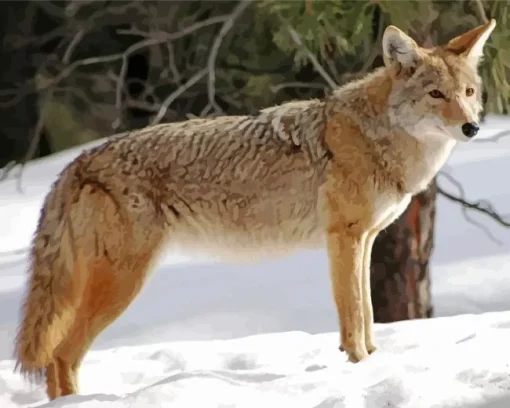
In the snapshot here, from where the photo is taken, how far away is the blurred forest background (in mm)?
2635

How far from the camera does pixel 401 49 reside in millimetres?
2076

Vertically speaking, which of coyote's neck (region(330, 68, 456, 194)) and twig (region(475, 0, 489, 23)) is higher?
twig (region(475, 0, 489, 23))

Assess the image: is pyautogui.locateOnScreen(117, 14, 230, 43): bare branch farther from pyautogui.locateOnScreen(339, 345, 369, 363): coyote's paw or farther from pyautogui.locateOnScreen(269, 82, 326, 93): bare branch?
pyautogui.locateOnScreen(339, 345, 369, 363): coyote's paw

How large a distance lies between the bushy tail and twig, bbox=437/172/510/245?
4.83ft

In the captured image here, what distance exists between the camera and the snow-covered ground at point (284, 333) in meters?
1.86

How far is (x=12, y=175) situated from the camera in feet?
10.6

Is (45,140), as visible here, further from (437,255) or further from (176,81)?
(437,255)

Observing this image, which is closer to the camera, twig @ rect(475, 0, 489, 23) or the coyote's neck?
the coyote's neck

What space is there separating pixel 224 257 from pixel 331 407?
688 millimetres

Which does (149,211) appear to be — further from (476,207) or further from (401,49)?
(476,207)

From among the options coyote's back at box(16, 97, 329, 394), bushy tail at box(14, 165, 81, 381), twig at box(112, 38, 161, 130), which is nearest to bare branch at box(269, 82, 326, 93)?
twig at box(112, 38, 161, 130)

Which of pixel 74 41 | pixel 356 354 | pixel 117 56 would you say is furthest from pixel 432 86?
pixel 74 41

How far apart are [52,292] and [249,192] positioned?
0.64 meters

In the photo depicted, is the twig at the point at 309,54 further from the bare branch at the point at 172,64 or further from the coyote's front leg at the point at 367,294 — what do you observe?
the coyote's front leg at the point at 367,294
